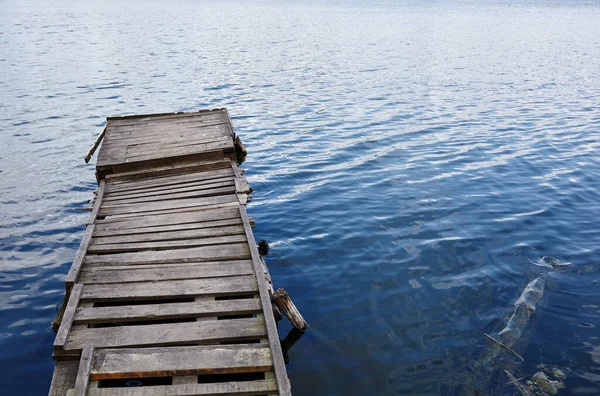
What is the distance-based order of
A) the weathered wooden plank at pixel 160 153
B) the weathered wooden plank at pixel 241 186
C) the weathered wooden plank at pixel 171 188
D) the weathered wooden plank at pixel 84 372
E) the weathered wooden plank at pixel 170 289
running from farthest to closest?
1. the weathered wooden plank at pixel 160 153
2. the weathered wooden plank at pixel 171 188
3. the weathered wooden plank at pixel 241 186
4. the weathered wooden plank at pixel 170 289
5. the weathered wooden plank at pixel 84 372

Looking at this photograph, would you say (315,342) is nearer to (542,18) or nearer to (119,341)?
(119,341)

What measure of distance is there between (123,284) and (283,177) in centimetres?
989

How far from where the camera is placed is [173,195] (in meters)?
12.2

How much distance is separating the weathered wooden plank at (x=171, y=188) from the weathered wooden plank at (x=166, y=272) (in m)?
3.78

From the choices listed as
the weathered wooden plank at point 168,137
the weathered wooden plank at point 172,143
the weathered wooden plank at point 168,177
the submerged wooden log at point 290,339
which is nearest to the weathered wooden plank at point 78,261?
the weathered wooden plank at point 168,177

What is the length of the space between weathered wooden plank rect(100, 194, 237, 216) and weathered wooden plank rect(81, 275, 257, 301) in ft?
10.7

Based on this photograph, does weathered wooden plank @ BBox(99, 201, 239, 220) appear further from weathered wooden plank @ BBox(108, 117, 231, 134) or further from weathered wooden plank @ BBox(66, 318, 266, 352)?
weathered wooden plank @ BBox(108, 117, 231, 134)

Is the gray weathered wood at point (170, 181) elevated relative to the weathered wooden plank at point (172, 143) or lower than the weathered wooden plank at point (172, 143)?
lower

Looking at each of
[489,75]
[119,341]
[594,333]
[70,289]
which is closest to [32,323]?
[70,289]

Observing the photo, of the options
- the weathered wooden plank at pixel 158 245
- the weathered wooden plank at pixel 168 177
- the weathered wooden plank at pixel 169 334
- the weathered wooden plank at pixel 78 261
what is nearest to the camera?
the weathered wooden plank at pixel 169 334

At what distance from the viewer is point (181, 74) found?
36.2 metres

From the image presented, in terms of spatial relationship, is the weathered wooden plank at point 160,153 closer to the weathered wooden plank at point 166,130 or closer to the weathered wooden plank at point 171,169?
the weathered wooden plank at point 171,169

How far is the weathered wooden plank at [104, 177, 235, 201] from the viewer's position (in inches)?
485

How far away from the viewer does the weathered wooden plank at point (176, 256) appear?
356 inches
